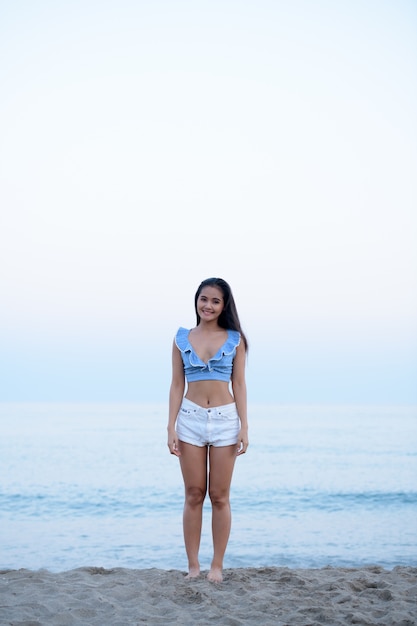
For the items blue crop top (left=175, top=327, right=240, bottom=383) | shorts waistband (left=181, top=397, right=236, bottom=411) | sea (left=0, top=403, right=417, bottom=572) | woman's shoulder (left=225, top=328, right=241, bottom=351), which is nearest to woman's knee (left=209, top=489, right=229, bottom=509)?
shorts waistband (left=181, top=397, right=236, bottom=411)

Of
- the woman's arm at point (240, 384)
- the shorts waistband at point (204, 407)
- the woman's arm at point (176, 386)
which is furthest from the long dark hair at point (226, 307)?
the shorts waistband at point (204, 407)

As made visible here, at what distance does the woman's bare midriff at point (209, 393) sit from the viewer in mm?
4930

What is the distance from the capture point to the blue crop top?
498cm

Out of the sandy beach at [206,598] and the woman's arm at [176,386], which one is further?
the woman's arm at [176,386]

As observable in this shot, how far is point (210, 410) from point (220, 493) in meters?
0.67

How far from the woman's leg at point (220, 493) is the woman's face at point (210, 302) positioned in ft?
3.41

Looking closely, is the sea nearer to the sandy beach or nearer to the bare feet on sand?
the sandy beach

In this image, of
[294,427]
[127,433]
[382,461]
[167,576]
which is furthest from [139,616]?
[294,427]

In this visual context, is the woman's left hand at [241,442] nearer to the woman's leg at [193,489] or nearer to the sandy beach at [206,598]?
the woman's leg at [193,489]

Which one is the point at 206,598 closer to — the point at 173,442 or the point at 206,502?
the point at 173,442

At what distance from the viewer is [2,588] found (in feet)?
15.4

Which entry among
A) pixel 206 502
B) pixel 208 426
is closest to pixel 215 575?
pixel 208 426

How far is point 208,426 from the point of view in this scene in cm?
488

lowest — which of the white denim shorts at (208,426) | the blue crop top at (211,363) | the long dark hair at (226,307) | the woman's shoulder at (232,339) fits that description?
the white denim shorts at (208,426)
